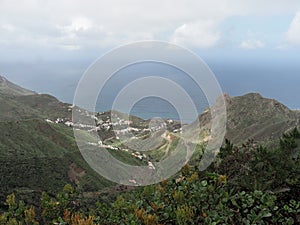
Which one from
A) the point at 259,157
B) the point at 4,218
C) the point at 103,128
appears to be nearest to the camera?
the point at 4,218

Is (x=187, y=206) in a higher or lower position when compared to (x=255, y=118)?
lower

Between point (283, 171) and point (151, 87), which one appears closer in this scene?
point (283, 171)

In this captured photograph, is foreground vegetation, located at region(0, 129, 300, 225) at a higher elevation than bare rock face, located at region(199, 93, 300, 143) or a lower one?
lower

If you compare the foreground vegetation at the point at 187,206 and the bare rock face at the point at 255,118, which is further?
the bare rock face at the point at 255,118

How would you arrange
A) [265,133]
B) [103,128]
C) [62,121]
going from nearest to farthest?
1. [265,133]
2. [103,128]
3. [62,121]

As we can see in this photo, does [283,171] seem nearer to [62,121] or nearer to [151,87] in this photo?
[151,87]

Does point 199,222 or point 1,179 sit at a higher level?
point 199,222


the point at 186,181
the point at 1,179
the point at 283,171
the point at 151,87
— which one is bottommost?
the point at 1,179

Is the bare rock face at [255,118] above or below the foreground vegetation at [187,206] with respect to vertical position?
above

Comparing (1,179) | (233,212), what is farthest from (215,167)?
(1,179)

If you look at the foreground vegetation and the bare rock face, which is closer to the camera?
the foreground vegetation

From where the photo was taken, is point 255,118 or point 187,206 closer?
point 187,206
